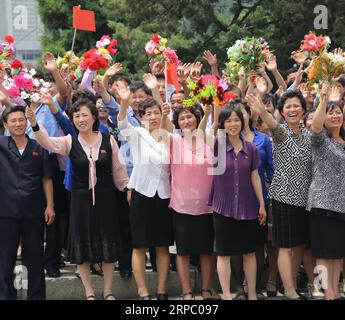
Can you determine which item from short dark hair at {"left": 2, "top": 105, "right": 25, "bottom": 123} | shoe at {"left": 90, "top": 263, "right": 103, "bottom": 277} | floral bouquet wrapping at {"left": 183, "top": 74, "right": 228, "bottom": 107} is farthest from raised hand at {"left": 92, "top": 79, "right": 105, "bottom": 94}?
shoe at {"left": 90, "top": 263, "right": 103, "bottom": 277}

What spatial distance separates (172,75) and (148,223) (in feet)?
4.83

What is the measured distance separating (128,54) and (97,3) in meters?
2.70

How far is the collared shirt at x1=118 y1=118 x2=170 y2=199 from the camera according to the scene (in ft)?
20.6

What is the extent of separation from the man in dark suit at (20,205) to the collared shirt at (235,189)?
144 cm

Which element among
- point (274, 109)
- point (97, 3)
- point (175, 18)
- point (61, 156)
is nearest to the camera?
point (61, 156)

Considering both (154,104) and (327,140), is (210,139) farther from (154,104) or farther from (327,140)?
(327,140)

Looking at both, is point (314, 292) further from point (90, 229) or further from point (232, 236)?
point (90, 229)

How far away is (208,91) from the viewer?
603 centimetres

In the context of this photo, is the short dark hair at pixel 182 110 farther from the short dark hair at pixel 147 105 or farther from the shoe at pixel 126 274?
the shoe at pixel 126 274

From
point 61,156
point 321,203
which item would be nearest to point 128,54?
point 61,156

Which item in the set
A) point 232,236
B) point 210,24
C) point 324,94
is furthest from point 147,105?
point 210,24

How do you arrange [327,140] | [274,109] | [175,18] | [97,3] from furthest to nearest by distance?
1. [97,3]
2. [175,18]
3. [274,109]
4. [327,140]

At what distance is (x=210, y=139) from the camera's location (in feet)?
20.5
